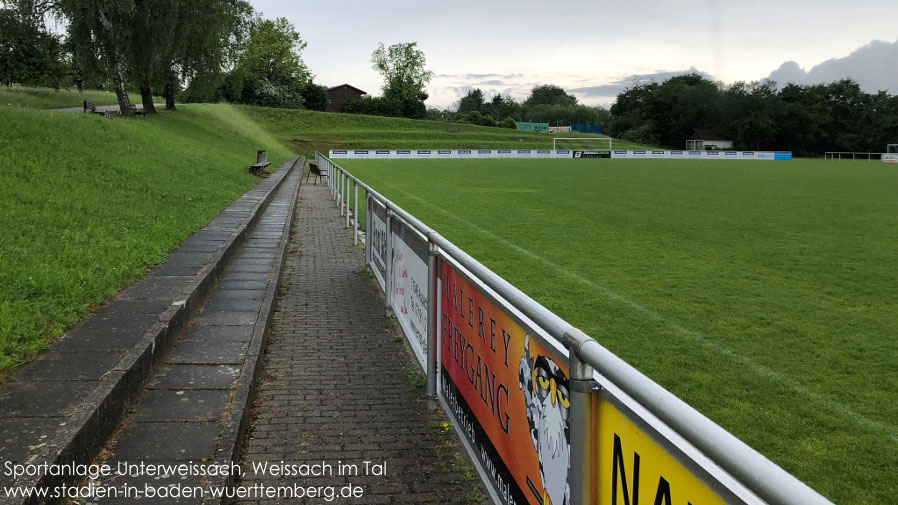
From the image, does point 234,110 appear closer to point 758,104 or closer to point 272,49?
point 272,49

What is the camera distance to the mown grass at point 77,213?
5.09 metres

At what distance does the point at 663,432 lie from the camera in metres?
1.54

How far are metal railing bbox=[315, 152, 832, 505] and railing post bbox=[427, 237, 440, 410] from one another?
6.42 feet

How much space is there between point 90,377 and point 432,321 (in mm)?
2021

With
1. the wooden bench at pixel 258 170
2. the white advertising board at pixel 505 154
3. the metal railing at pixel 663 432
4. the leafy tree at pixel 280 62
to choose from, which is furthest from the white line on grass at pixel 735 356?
the leafy tree at pixel 280 62

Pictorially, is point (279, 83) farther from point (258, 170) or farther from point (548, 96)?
point (548, 96)

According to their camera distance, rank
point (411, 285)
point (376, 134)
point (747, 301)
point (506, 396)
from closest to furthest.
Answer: point (506, 396) → point (411, 285) → point (747, 301) → point (376, 134)

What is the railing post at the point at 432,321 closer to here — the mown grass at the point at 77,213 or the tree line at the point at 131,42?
the mown grass at the point at 77,213

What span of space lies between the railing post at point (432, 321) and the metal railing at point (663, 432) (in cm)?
196

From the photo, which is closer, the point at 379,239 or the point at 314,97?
the point at 379,239

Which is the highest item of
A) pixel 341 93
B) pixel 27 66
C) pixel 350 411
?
pixel 341 93

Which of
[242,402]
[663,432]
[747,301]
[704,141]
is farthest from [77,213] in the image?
[704,141]

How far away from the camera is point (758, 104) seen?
85500 mm

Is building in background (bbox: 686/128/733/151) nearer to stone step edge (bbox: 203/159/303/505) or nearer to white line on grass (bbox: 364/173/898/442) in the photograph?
white line on grass (bbox: 364/173/898/442)
